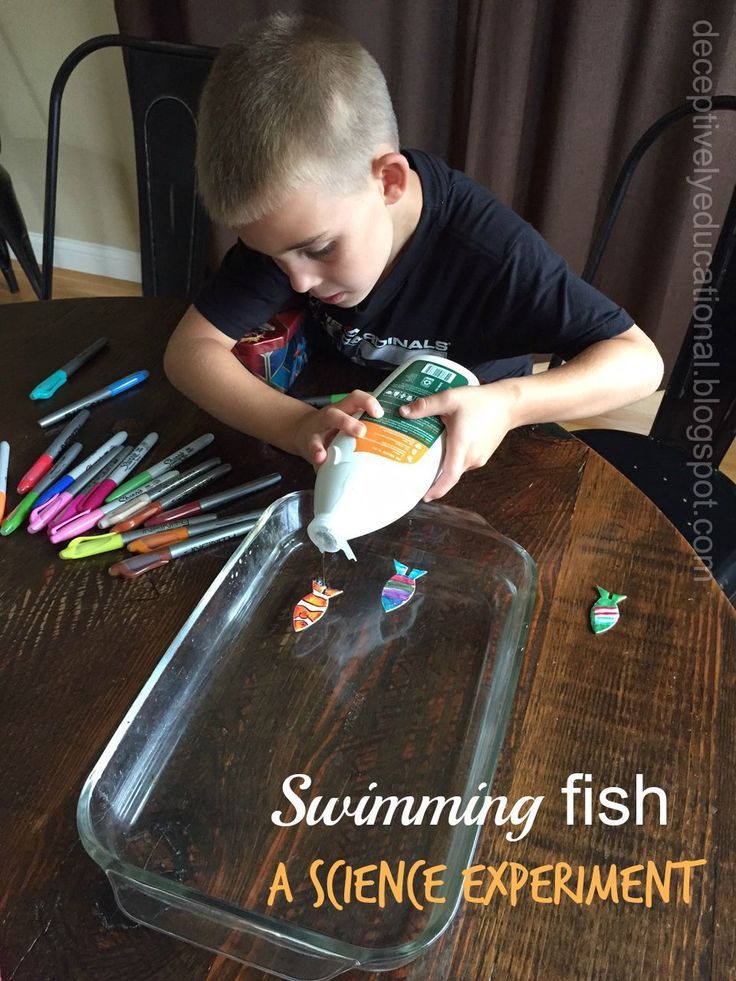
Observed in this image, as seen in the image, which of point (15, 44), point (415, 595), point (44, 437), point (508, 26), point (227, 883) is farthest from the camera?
point (15, 44)

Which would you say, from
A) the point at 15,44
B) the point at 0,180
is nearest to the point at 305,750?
the point at 0,180

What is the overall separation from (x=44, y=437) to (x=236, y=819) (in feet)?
1.47

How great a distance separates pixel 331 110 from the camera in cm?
65

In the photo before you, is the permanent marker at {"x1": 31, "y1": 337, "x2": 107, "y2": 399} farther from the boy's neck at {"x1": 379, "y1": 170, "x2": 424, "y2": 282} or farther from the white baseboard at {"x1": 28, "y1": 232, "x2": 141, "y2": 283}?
the white baseboard at {"x1": 28, "y1": 232, "x2": 141, "y2": 283}

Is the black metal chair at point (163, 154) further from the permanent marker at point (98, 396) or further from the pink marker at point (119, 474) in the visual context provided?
the pink marker at point (119, 474)

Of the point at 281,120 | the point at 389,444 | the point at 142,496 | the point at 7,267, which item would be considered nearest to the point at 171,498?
the point at 142,496

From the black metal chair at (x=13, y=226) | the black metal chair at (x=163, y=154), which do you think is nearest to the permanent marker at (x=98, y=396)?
the black metal chair at (x=163, y=154)

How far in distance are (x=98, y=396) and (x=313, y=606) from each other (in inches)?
13.8

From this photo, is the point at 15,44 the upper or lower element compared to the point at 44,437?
upper

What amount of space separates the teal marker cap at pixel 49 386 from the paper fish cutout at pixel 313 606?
0.38 m

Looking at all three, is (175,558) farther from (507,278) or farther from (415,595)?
(507,278)

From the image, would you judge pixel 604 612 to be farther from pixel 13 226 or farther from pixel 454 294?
pixel 13 226

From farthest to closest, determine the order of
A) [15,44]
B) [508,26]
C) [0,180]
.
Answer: [15,44] < [0,180] < [508,26]

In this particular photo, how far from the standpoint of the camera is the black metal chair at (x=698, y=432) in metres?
0.89
